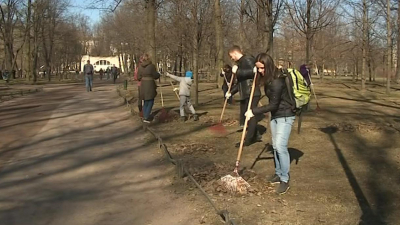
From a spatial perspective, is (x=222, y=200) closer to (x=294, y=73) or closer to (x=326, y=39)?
(x=294, y=73)

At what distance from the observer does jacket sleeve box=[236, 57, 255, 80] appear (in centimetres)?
926

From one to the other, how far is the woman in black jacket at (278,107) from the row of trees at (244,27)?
773 cm

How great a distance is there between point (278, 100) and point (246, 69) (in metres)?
3.05

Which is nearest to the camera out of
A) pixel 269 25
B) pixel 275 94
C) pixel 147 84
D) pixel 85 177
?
pixel 275 94

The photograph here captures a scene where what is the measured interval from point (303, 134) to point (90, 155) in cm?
488

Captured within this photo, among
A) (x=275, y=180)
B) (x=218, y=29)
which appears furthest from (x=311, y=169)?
(x=218, y=29)

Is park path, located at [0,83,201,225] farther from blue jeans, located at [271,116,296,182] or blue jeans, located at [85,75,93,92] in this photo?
blue jeans, located at [85,75,93,92]

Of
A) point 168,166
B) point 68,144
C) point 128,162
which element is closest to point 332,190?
point 168,166

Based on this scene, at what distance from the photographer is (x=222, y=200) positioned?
610 cm

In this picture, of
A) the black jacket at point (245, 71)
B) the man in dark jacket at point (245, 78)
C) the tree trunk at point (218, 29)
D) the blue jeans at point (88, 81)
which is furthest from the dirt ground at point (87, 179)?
the blue jeans at point (88, 81)

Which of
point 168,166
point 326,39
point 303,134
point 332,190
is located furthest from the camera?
point 326,39

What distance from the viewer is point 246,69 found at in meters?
9.33

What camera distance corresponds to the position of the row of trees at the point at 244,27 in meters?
17.2

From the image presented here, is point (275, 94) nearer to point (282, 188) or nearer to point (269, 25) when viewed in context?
point (282, 188)
